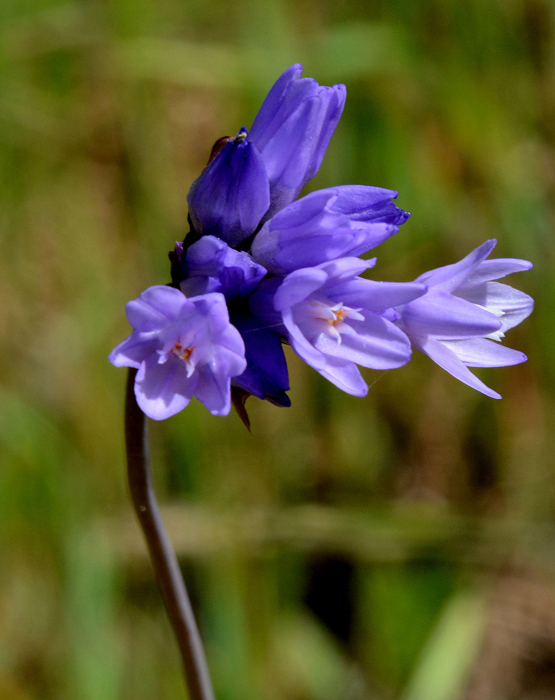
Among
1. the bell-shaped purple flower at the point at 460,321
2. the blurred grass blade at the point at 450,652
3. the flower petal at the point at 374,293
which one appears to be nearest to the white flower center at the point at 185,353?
the flower petal at the point at 374,293

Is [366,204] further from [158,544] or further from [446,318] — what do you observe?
[158,544]

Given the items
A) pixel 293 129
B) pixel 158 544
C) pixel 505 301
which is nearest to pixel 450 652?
pixel 505 301

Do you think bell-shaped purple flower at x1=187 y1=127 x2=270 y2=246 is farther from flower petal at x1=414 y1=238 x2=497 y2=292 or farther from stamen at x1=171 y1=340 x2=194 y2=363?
flower petal at x1=414 y1=238 x2=497 y2=292

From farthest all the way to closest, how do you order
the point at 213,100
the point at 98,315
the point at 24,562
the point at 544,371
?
the point at 213,100
the point at 544,371
the point at 98,315
the point at 24,562

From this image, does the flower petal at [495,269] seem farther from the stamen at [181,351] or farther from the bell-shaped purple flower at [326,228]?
the stamen at [181,351]

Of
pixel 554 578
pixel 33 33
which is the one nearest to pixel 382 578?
pixel 554 578

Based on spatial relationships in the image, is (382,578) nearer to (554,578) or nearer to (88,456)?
(554,578)
